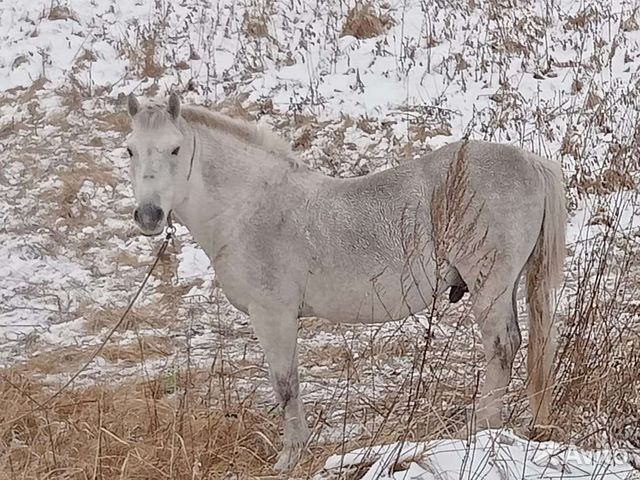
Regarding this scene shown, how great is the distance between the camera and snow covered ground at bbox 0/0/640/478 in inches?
217

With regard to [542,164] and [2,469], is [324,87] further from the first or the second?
[2,469]

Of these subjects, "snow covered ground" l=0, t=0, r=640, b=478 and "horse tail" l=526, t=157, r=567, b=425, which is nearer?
"horse tail" l=526, t=157, r=567, b=425

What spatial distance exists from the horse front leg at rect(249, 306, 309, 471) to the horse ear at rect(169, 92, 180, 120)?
91cm

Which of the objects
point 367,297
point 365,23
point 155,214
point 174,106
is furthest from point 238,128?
point 365,23

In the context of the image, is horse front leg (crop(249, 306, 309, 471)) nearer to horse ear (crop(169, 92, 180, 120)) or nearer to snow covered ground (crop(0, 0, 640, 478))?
snow covered ground (crop(0, 0, 640, 478))

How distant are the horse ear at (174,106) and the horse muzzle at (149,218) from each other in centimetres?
43

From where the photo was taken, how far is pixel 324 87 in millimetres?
9281

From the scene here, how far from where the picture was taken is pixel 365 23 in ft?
33.4

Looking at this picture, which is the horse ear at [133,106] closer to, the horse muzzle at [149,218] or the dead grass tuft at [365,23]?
the horse muzzle at [149,218]

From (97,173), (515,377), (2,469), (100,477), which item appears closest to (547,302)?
(515,377)

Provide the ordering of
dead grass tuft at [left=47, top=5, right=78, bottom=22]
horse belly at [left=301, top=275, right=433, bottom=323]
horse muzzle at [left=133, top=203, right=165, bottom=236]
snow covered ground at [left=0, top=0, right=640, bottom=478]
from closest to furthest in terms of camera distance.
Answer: horse muzzle at [left=133, top=203, right=165, bottom=236]
horse belly at [left=301, top=275, right=433, bottom=323]
snow covered ground at [left=0, top=0, right=640, bottom=478]
dead grass tuft at [left=47, top=5, right=78, bottom=22]

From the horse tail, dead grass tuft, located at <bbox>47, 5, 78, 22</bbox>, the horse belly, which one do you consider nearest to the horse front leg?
the horse belly

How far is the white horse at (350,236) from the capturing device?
395cm

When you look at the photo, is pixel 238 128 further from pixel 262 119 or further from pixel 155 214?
pixel 262 119
